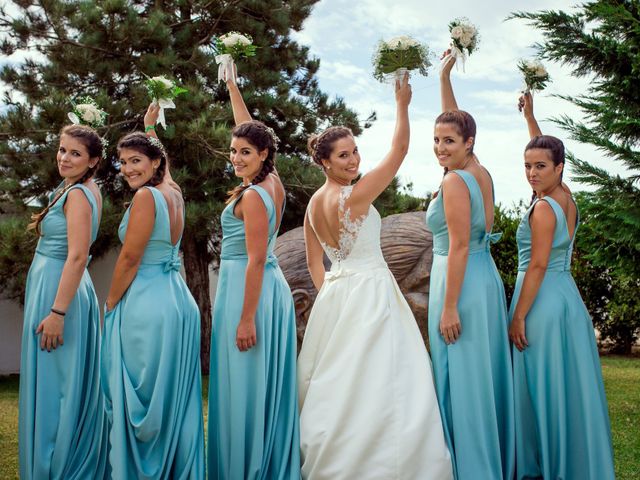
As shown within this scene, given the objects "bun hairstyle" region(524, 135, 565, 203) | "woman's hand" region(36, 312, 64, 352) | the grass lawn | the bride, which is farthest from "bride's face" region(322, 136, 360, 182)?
the grass lawn

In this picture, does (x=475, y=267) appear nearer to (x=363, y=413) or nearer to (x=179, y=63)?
(x=363, y=413)

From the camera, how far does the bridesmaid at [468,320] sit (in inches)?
170

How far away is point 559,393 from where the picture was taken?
14.8 ft

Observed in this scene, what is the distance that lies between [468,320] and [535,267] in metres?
0.59

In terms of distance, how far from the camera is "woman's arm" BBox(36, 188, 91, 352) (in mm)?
4480

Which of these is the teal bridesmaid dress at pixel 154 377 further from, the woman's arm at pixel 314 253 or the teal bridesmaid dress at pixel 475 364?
the teal bridesmaid dress at pixel 475 364

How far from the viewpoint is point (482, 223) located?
452 centimetres

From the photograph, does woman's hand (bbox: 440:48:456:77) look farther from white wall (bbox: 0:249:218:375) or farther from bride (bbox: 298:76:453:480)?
white wall (bbox: 0:249:218:375)

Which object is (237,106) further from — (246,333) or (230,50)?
(246,333)

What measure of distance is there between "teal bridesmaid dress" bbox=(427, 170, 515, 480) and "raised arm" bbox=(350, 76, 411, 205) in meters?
0.35

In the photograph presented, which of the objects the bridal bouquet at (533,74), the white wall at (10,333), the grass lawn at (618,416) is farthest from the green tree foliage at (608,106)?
the white wall at (10,333)

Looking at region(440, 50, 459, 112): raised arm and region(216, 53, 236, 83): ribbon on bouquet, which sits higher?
region(216, 53, 236, 83): ribbon on bouquet

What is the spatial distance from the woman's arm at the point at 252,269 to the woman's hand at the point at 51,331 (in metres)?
1.12

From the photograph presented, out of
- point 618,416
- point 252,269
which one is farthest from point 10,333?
point 252,269
